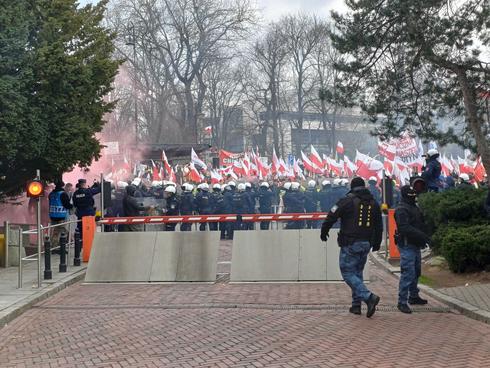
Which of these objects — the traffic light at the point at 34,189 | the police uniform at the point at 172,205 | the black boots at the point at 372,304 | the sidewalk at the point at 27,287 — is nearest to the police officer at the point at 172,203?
the police uniform at the point at 172,205

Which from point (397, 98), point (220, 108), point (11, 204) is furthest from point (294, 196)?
point (220, 108)

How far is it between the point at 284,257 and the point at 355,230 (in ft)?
12.1

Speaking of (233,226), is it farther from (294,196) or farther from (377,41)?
(377,41)

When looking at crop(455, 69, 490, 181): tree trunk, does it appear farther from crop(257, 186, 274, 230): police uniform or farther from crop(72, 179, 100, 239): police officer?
crop(72, 179, 100, 239): police officer

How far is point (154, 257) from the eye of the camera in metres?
12.9

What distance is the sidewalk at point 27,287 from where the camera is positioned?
978cm

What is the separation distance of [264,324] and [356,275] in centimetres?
148

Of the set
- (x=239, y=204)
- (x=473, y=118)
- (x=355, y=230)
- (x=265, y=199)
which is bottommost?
(x=355, y=230)

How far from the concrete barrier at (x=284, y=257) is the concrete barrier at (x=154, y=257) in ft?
1.73

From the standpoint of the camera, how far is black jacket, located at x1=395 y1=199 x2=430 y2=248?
355 inches

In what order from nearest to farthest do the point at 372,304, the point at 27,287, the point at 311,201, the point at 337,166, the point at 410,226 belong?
the point at 372,304 < the point at 410,226 < the point at 27,287 < the point at 311,201 < the point at 337,166

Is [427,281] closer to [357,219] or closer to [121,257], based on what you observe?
[357,219]

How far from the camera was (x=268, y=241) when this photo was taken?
41.3 feet

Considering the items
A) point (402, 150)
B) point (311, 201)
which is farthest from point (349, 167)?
point (311, 201)
